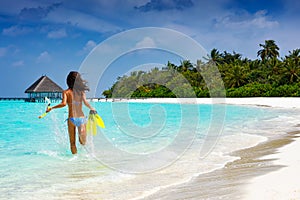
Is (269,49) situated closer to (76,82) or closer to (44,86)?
(44,86)

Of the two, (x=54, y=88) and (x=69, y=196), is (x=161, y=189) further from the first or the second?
(x=54, y=88)

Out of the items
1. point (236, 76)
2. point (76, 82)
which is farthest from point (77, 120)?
point (236, 76)

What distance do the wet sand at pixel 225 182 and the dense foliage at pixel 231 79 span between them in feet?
117

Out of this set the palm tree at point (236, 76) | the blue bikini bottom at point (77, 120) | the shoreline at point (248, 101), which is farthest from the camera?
the palm tree at point (236, 76)

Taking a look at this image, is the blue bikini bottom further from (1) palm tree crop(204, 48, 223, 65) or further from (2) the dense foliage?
(1) palm tree crop(204, 48, 223, 65)

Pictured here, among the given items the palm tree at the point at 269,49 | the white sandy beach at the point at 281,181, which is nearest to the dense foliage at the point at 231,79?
the palm tree at the point at 269,49

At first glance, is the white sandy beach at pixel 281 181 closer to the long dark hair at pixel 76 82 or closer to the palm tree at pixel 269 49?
the long dark hair at pixel 76 82

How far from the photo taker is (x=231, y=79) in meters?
59.6

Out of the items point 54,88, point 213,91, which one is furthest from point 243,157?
point 54,88

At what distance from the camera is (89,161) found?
786 centimetres

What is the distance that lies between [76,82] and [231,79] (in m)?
55.9

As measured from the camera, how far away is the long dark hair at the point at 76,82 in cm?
600

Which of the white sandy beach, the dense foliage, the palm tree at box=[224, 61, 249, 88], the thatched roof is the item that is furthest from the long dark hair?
the thatched roof

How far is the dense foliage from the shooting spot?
5138cm
